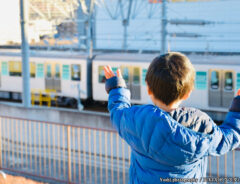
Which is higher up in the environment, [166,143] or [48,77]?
[166,143]

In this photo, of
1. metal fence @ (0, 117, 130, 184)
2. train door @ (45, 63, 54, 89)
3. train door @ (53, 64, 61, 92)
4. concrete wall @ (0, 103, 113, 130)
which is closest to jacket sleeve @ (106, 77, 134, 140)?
metal fence @ (0, 117, 130, 184)

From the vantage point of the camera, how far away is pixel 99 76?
60.6 feet

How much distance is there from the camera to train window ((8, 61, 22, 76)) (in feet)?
68.0

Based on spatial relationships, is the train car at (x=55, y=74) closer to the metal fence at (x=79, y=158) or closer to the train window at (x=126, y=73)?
the train window at (x=126, y=73)

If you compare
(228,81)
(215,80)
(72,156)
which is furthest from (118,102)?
(215,80)

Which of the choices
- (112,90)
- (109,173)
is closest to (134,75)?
(109,173)

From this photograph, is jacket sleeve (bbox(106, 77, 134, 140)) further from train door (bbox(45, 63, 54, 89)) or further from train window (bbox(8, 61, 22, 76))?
train window (bbox(8, 61, 22, 76))

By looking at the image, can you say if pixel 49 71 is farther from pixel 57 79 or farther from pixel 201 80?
pixel 201 80

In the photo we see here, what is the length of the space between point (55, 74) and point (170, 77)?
1770 centimetres

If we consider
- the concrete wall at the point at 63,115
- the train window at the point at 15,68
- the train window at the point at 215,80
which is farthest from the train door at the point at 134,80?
the train window at the point at 15,68

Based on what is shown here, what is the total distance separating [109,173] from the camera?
30.3 ft

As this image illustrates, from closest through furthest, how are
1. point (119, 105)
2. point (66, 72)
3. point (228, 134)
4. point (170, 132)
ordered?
point (170, 132)
point (228, 134)
point (119, 105)
point (66, 72)

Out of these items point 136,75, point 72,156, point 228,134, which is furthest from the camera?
point 136,75

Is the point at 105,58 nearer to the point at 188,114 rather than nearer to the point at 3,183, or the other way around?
the point at 3,183
